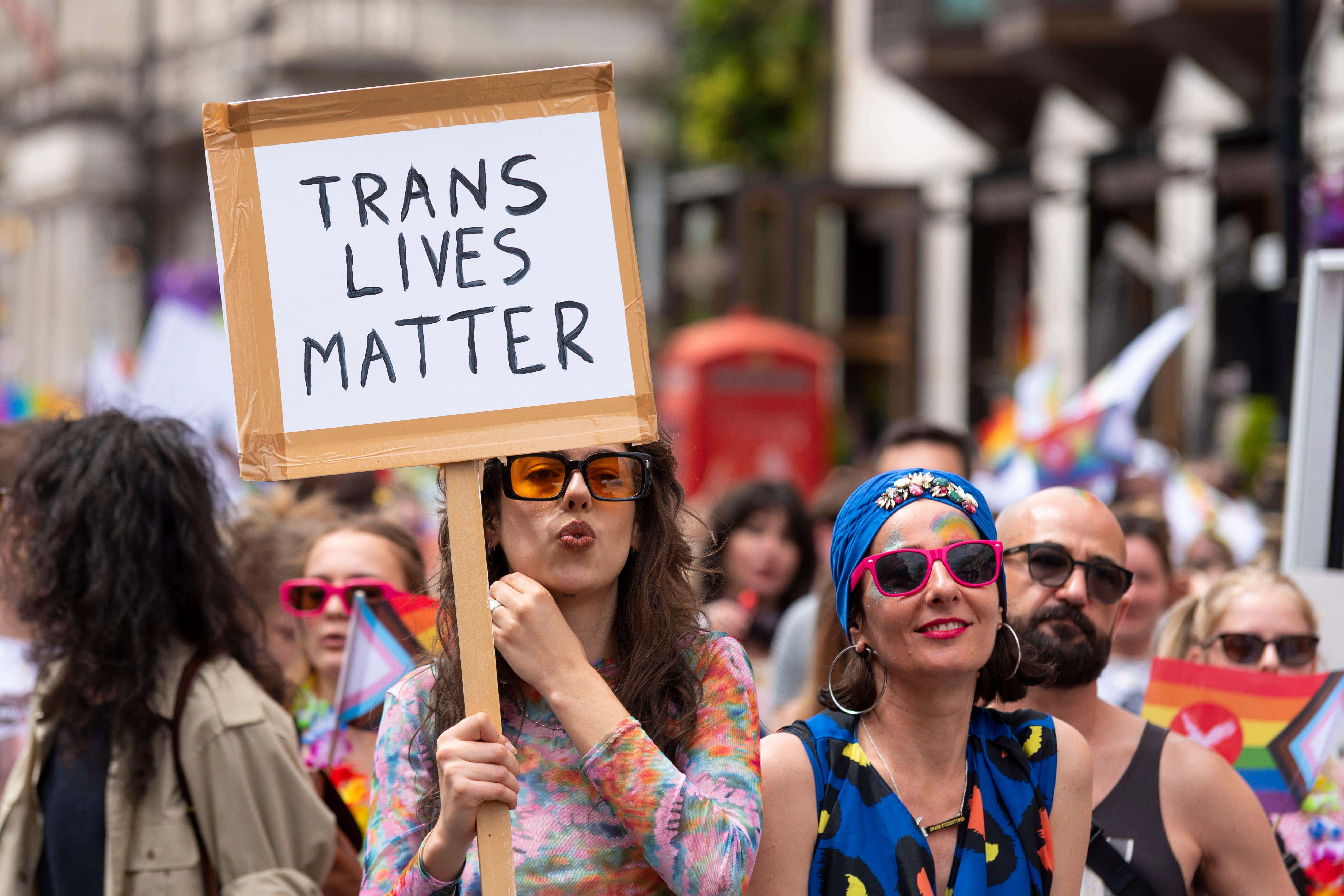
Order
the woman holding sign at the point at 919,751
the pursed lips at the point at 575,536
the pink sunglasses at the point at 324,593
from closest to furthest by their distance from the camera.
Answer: the pursed lips at the point at 575,536 → the woman holding sign at the point at 919,751 → the pink sunglasses at the point at 324,593

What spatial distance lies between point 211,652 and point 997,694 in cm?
161

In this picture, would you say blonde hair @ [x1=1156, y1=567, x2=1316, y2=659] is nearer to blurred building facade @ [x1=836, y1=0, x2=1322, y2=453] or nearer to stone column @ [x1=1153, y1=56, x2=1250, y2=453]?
blurred building facade @ [x1=836, y1=0, x2=1322, y2=453]

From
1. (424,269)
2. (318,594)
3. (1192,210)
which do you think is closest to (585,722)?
(424,269)

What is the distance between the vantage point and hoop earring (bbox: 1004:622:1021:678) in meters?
2.64

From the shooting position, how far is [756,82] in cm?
2828

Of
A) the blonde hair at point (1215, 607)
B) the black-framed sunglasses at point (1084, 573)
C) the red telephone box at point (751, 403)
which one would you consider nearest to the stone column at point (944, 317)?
the red telephone box at point (751, 403)

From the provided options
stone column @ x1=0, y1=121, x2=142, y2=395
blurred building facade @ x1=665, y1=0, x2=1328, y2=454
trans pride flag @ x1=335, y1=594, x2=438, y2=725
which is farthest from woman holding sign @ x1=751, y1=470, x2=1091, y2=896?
stone column @ x1=0, y1=121, x2=142, y2=395

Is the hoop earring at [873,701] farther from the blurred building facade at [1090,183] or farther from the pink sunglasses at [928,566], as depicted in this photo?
the blurred building facade at [1090,183]

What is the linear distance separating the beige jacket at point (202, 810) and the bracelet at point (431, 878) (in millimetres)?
949

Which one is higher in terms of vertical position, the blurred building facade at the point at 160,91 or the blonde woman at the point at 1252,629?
the blurred building facade at the point at 160,91

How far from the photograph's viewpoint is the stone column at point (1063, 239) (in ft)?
62.2

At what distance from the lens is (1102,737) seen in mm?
3002

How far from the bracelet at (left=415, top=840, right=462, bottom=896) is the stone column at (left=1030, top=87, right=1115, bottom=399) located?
1703cm

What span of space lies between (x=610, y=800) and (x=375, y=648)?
1645 mm
